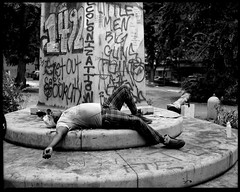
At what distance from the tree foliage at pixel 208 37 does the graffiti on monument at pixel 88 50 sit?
262 inches

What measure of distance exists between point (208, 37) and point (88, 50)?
957 centimetres

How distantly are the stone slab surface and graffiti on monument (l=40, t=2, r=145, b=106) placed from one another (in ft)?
5.82

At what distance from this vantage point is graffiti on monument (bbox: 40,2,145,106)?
5398mm

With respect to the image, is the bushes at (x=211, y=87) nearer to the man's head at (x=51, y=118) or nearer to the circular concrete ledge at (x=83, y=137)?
the circular concrete ledge at (x=83, y=137)

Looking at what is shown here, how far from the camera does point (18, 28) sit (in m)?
20.5

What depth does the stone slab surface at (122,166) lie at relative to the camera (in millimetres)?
3023

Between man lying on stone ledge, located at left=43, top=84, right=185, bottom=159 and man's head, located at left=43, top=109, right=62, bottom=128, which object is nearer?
man lying on stone ledge, located at left=43, top=84, right=185, bottom=159

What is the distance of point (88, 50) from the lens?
17.6 ft

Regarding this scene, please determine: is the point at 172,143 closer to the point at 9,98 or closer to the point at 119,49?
the point at 119,49

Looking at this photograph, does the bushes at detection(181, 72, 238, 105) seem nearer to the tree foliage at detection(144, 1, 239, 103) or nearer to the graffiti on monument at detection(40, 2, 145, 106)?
the tree foliage at detection(144, 1, 239, 103)

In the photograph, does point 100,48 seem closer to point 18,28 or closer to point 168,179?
point 168,179

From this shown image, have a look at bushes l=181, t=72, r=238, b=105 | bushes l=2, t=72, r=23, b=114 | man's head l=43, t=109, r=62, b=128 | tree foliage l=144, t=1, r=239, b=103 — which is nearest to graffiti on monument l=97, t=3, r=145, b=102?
man's head l=43, t=109, r=62, b=128

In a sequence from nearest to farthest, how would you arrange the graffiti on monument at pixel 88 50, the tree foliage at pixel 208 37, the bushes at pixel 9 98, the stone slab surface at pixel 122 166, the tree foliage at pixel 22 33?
the stone slab surface at pixel 122 166 → the graffiti on monument at pixel 88 50 → the bushes at pixel 9 98 → the tree foliage at pixel 208 37 → the tree foliage at pixel 22 33

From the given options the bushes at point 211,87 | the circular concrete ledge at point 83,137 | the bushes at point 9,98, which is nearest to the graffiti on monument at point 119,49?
the circular concrete ledge at point 83,137
